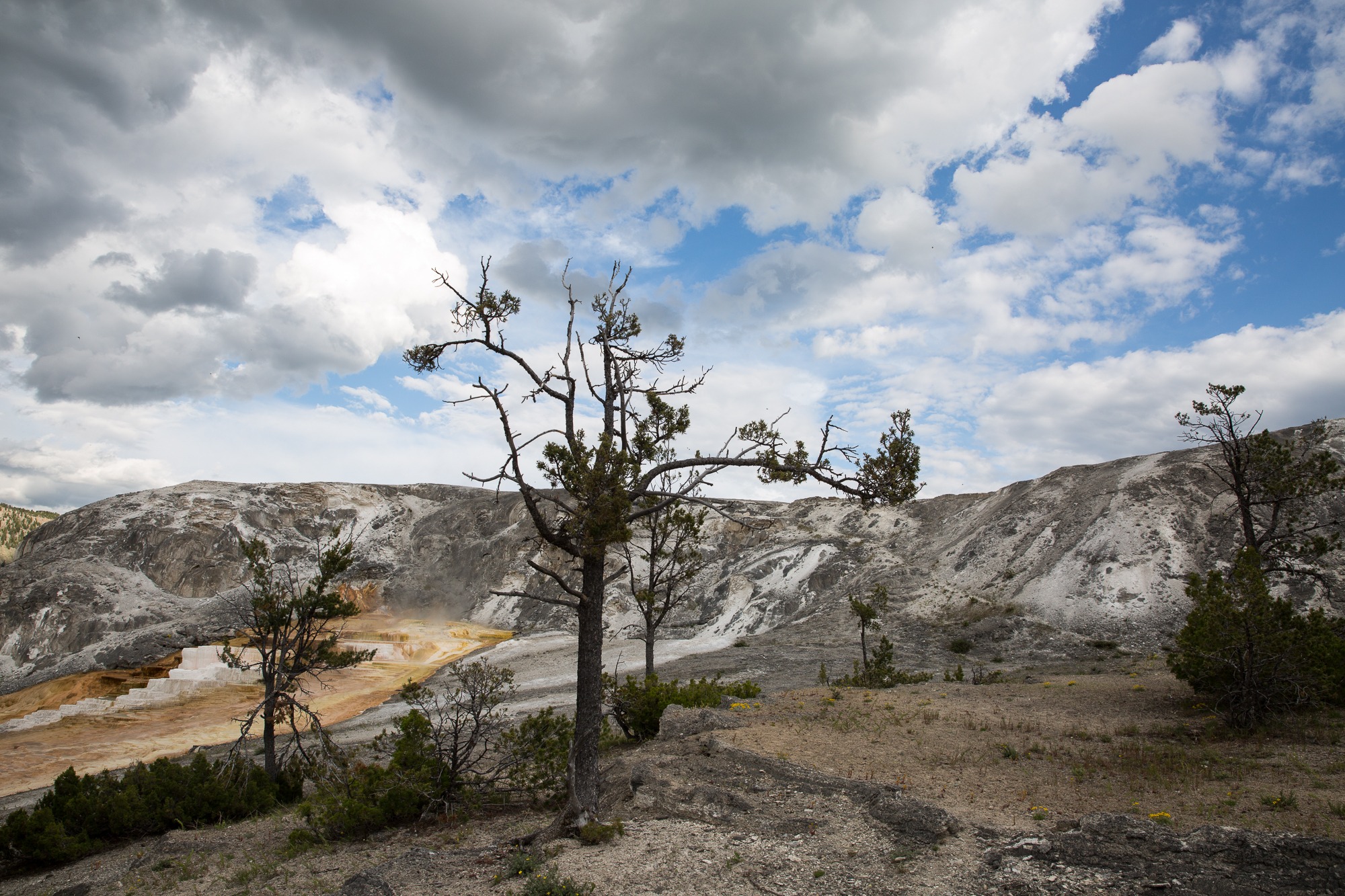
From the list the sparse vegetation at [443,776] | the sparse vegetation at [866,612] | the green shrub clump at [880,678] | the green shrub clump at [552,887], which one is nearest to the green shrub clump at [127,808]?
the sparse vegetation at [443,776]

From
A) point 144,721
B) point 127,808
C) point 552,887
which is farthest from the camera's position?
point 144,721

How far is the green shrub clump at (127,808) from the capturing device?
37.8ft

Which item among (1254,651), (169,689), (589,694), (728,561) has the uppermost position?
(728,561)

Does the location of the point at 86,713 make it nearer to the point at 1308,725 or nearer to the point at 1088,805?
the point at 1088,805

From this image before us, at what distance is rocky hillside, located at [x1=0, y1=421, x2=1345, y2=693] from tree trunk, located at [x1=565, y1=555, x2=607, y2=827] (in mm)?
12530

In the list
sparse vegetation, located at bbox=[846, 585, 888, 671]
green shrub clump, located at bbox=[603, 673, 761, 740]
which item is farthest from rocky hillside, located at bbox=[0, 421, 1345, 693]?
green shrub clump, located at bbox=[603, 673, 761, 740]

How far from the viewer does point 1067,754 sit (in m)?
10.2

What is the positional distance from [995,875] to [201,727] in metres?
32.8

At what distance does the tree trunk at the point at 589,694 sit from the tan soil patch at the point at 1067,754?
296 centimetres

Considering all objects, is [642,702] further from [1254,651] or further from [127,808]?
[1254,651]

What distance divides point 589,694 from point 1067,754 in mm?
7289

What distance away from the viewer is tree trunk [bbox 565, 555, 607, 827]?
8406 millimetres

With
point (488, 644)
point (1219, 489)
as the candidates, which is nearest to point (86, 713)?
point (488, 644)

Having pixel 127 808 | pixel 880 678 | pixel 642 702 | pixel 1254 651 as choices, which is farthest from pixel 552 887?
pixel 880 678
